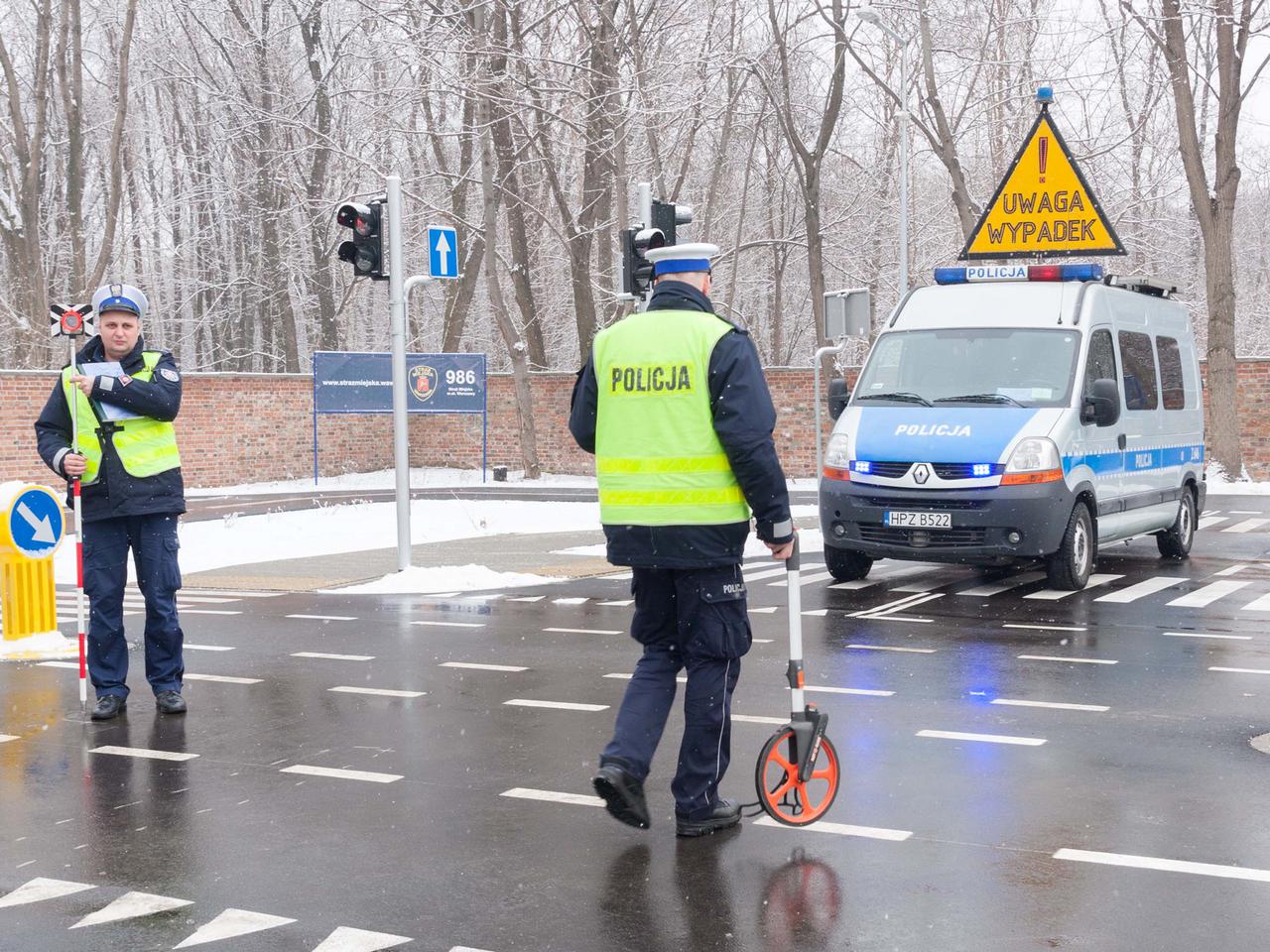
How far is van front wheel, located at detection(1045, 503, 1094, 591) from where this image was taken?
40.4ft

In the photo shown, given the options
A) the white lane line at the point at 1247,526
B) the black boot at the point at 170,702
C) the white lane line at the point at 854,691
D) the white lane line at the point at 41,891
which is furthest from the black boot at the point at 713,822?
the white lane line at the point at 1247,526

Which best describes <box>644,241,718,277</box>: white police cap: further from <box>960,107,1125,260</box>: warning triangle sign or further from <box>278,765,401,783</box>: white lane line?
<box>960,107,1125,260</box>: warning triangle sign

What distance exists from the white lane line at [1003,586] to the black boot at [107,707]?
22.4ft

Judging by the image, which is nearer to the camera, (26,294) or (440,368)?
(440,368)

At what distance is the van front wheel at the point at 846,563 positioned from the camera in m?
13.2

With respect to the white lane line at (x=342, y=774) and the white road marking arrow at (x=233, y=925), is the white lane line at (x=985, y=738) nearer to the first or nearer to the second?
the white lane line at (x=342, y=774)

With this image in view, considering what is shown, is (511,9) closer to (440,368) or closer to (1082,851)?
(440,368)

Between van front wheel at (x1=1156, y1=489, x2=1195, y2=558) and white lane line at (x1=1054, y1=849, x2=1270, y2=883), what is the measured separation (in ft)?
33.1

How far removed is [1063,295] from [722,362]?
849 cm

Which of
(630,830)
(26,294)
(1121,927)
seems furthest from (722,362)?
(26,294)

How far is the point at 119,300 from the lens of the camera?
803 centimetres

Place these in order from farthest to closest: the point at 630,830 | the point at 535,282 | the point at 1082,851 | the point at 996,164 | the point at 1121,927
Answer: the point at 535,282 → the point at 996,164 → the point at 630,830 → the point at 1082,851 → the point at 1121,927

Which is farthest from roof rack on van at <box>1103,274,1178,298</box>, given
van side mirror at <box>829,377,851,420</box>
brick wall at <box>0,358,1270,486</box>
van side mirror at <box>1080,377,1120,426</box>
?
brick wall at <box>0,358,1270,486</box>

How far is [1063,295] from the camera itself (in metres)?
13.2
